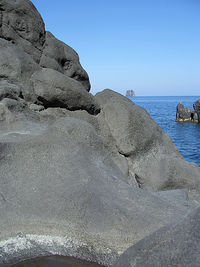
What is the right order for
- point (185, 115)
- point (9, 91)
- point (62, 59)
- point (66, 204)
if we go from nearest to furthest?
point (66, 204), point (9, 91), point (62, 59), point (185, 115)

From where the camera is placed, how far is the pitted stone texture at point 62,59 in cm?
960

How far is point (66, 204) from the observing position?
414 centimetres

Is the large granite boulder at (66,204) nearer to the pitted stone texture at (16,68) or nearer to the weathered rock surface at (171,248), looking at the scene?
the weathered rock surface at (171,248)

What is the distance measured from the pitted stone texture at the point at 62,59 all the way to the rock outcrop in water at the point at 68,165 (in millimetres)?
48

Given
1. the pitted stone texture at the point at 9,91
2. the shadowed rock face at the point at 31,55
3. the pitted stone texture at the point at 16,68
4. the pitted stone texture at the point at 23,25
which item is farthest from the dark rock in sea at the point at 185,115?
the pitted stone texture at the point at 9,91

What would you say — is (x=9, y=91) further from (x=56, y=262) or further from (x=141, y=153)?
(x=56, y=262)

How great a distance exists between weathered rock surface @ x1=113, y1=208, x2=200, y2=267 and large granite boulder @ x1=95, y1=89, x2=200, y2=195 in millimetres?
5428

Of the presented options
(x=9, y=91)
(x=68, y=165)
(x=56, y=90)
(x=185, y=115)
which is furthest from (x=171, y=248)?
(x=185, y=115)

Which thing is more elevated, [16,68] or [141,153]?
[16,68]

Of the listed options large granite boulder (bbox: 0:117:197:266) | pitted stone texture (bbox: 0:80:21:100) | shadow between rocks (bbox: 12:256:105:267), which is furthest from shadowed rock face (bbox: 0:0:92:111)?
shadow between rocks (bbox: 12:256:105:267)

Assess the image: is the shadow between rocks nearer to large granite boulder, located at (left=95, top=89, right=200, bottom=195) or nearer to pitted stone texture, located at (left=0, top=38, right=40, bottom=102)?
large granite boulder, located at (left=95, top=89, right=200, bottom=195)

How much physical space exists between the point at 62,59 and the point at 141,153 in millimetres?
3972

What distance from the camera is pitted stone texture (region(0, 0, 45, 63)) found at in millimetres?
8844

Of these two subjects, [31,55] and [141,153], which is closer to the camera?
[141,153]
